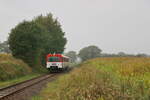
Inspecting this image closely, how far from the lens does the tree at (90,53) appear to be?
133 m

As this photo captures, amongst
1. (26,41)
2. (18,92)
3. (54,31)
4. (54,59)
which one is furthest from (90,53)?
(18,92)

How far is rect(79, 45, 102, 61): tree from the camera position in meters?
133

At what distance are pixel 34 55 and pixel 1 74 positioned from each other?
12.8 metres

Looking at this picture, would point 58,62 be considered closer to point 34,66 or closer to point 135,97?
point 34,66

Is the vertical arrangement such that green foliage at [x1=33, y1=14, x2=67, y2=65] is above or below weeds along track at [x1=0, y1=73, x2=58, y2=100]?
above

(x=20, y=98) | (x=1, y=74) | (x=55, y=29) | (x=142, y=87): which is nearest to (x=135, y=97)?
(x=142, y=87)

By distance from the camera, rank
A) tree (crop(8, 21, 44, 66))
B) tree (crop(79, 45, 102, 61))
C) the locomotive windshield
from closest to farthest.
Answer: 1. tree (crop(8, 21, 44, 66))
2. the locomotive windshield
3. tree (crop(79, 45, 102, 61))

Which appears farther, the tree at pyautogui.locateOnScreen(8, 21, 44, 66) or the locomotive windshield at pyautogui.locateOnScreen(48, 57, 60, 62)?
the locomotive windshield at pyautogui.locateOnScreen(48, 57, 60, 62)

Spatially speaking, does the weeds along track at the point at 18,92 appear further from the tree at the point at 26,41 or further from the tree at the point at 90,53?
the tree at the point at 90,53

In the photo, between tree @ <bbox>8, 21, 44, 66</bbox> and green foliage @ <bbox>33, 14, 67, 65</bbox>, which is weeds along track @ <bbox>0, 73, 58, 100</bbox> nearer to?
tree @ <bbox>8, 21, 44, 66</bbox>

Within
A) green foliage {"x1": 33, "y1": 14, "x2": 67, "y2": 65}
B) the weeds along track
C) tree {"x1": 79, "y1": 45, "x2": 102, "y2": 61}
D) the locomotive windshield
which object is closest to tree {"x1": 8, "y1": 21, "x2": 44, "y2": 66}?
the locomotive windshield

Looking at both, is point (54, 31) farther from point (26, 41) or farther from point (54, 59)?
point (26, 41)

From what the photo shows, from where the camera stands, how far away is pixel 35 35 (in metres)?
30.8

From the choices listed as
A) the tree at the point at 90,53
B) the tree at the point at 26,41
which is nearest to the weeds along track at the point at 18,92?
the tree at the point at 26,41
